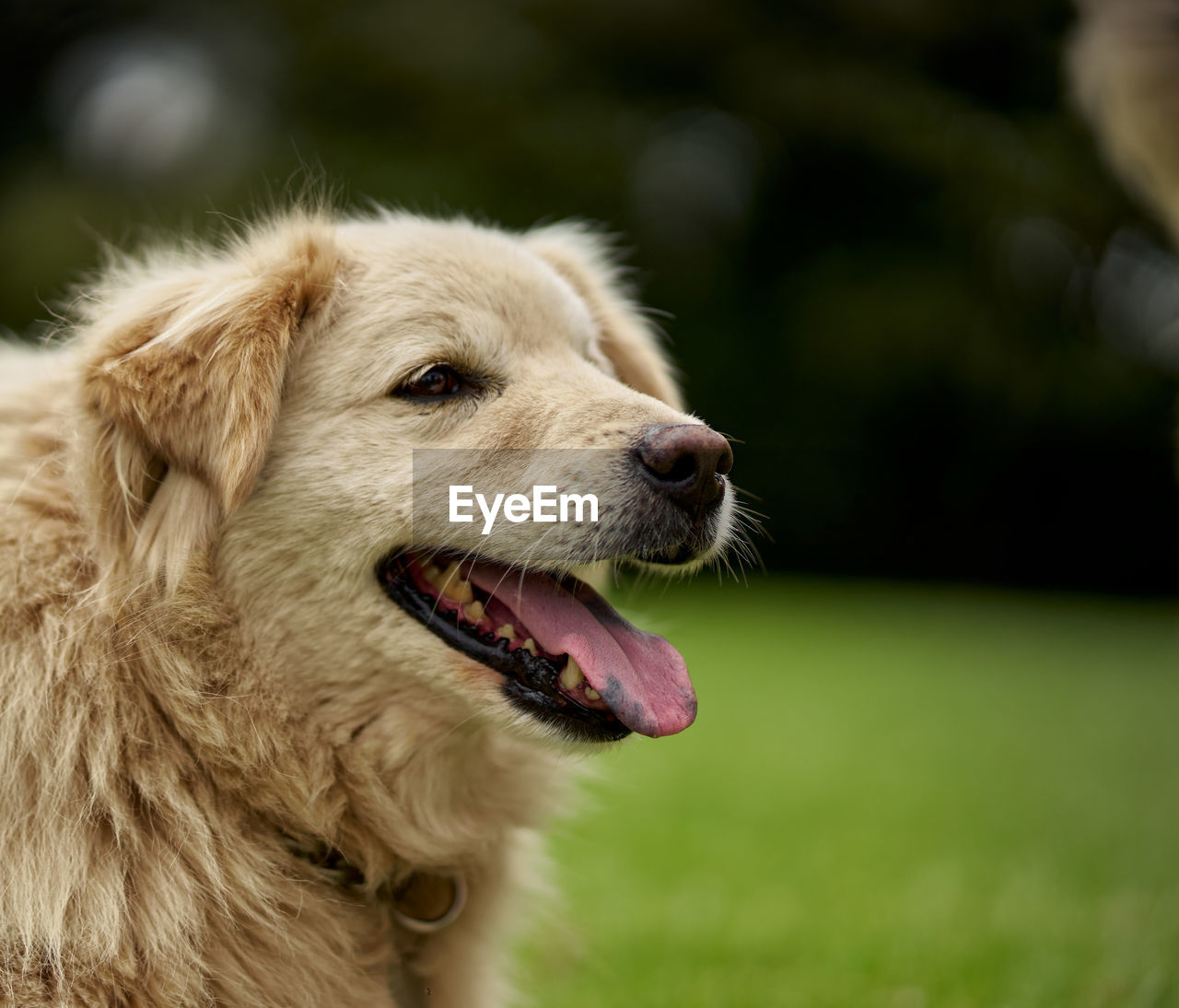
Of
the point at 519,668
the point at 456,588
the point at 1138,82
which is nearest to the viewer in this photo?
the point at 519,668

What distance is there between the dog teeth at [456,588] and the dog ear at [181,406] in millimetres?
461

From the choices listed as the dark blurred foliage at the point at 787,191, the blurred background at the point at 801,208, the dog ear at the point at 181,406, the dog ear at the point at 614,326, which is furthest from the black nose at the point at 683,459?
the dark blurred foliage at the point at 787,191

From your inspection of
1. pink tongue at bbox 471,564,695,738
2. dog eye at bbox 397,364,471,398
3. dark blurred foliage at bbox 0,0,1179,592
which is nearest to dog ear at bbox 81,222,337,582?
dog eye at bbox 397,364,471,398

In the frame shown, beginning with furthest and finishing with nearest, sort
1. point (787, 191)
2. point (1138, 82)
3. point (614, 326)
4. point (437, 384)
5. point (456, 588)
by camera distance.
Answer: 1. point (787, 191)
2. point (1138, 82)
3. point (614, 326)
4. point (437, 384)
5. point (456, 588)

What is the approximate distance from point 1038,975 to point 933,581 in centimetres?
1371

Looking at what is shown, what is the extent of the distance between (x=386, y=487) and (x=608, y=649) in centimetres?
59

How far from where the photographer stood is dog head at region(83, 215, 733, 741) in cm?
218

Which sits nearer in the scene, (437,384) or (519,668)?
(519,668)

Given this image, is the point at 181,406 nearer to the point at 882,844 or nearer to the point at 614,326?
the point at 614,326

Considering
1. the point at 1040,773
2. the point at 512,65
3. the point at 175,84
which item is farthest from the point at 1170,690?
the point at 175,84

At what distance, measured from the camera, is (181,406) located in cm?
214

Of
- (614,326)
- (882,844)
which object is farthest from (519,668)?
(882,844)

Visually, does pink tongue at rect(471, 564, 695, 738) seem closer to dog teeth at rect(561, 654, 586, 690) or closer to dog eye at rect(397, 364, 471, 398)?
dog teeth at rect(561, 654, 586, 690)

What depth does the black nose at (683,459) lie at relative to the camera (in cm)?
220
